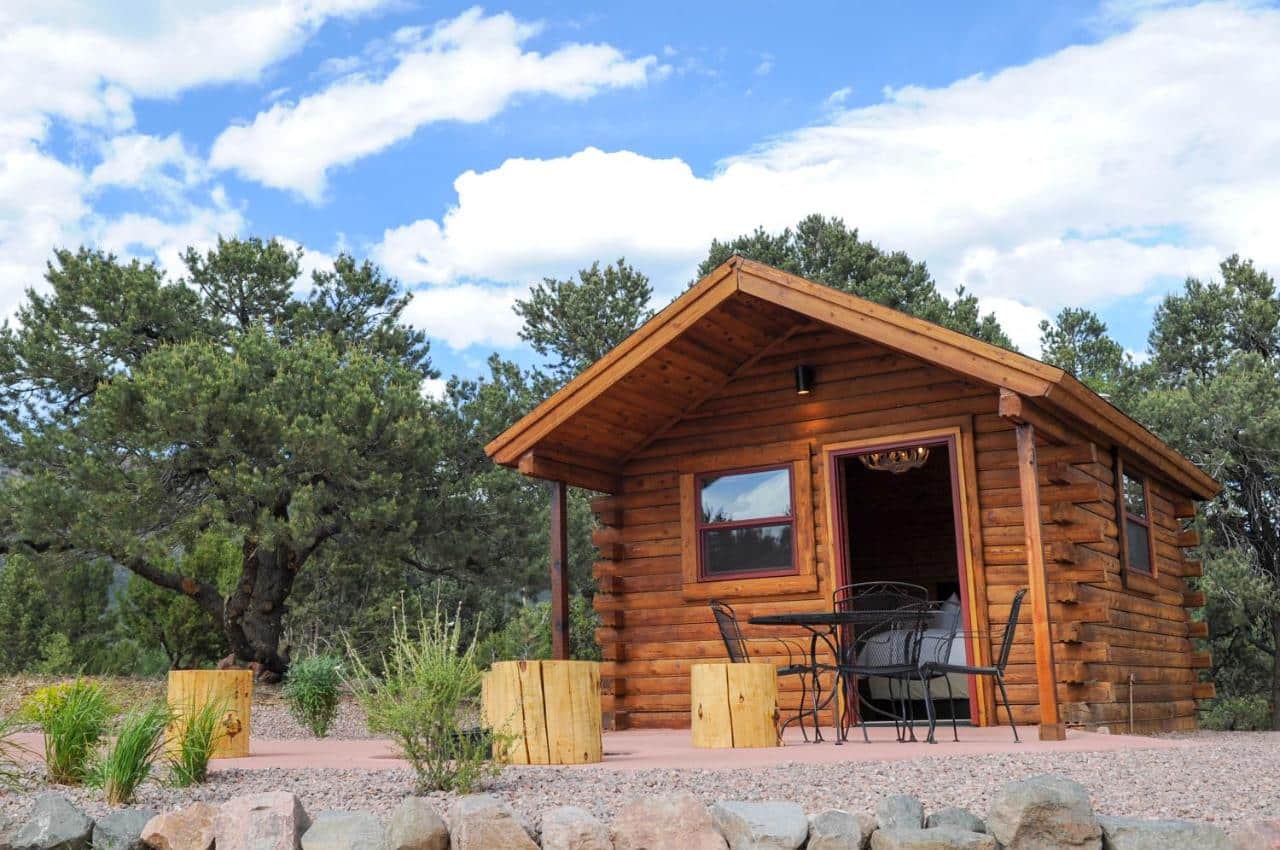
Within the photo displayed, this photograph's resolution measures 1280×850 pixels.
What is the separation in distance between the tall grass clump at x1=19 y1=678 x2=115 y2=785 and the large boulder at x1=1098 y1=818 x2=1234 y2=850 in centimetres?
430

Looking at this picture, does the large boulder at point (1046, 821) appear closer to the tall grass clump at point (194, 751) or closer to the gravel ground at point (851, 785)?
the gravel ground at point (851, 785)

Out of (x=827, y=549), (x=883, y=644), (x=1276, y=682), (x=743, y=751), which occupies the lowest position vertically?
(x=1276, y=682)

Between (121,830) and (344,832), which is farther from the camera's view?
(121,830)

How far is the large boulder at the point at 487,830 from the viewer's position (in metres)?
3.73

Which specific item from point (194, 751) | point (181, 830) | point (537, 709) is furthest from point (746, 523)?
point (181, 830)

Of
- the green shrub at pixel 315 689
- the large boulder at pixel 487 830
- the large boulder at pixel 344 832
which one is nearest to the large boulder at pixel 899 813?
the large boulder at pixel 487 830

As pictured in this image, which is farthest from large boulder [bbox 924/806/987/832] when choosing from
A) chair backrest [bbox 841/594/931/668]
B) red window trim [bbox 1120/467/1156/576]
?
red window trim [bbox 1120/467/1156/576]

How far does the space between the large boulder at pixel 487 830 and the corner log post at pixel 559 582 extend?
212 inches

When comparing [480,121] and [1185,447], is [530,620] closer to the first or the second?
[480,121]

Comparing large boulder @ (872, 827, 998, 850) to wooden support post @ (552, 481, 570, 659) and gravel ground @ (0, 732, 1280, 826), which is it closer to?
gravel ground @ (0, 732, 1280, 826)

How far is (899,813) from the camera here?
12.2 ft

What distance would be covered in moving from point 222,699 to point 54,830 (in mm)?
2109

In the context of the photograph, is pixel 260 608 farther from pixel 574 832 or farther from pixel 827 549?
pixel 574 832

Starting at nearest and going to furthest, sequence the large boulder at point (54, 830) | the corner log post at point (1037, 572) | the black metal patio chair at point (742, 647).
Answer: the large boulder at point (54, 830) < the corner log post at point (1037, 572) < the black metal patio chair at point (742, 647)
